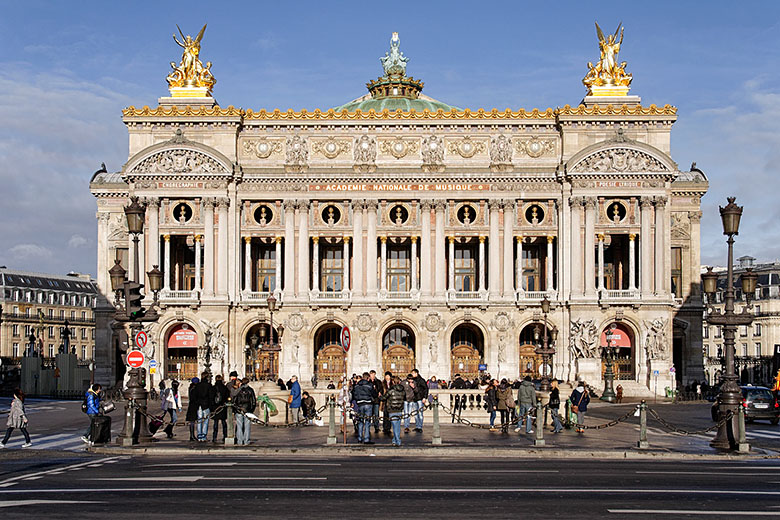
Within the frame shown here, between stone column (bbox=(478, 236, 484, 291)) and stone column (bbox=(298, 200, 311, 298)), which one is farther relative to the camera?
stone column (bbox=(478, 236, 484, 291))

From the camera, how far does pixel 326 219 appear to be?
3145 inches

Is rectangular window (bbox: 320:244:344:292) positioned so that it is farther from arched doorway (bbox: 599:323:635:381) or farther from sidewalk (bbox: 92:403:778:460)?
sidewalk (bbox: 92:403:778:460)

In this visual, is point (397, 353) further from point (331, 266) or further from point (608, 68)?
point (608, 68)

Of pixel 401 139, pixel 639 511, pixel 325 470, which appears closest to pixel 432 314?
pixel 401 139

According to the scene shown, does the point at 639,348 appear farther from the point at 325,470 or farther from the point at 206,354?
the point at 325,470

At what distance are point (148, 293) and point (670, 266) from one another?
131 feet

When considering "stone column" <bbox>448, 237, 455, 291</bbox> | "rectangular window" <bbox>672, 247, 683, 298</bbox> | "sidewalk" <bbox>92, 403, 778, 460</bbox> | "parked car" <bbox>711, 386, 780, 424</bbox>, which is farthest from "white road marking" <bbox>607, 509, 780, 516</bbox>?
"rectangular window" <bbox>672, 247, 683, 298</bbox>

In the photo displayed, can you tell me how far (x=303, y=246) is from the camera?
256 feet

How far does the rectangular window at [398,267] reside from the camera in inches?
3211

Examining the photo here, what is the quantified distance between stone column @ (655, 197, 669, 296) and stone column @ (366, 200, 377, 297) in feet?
69.1

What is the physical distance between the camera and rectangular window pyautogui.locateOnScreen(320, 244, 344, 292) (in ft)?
268

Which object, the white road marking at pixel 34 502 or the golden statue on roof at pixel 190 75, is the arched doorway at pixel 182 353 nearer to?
the golden statue on roof at pixel 190 75

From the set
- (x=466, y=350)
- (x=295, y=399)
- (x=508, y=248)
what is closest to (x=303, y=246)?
(x=466, y=350)

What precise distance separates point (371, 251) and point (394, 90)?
87.4 ft
